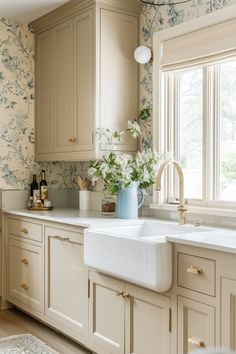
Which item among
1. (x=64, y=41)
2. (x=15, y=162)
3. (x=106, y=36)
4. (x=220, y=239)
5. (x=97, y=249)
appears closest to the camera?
(x=220, y=239)

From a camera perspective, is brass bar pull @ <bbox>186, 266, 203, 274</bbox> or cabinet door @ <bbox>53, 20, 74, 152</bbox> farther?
cabinet door @ <bbox>53, 20, 74, 152</bbox>

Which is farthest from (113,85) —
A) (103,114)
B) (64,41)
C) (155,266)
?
(155,266)

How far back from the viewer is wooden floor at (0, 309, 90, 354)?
324cm

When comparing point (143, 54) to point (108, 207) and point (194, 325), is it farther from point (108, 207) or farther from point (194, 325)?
point (194, 325)

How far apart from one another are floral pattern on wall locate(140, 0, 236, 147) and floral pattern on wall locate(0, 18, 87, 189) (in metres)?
0.89

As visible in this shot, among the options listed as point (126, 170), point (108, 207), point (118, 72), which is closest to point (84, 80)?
point (118, 72)

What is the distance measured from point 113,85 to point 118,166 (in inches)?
26.6

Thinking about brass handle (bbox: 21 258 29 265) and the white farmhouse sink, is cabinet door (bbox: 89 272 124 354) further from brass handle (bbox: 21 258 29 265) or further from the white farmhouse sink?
brass handle (bbox: 21 258 29 265)

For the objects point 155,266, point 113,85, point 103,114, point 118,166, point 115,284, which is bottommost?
point 115,284

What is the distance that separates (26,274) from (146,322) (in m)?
1.50

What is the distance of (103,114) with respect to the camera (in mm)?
3576

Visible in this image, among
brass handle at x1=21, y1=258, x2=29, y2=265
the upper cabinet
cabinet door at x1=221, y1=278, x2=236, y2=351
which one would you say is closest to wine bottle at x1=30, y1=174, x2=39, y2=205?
the upper cabinet

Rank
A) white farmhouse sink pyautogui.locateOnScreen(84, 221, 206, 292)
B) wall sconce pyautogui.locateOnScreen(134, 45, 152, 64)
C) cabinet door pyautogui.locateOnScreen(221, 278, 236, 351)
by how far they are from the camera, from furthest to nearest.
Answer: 1. wall sconce pyautogui.locateOnScreen(134, 45, 152, 64)
2. white farmhouse sink pyautogui.locateOnScreen(84, 221, 206, 292)
3. cabinet door pyautogui.locateOnScreen(221, 278, 236, 351)

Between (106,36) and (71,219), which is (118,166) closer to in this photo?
(71,219)
